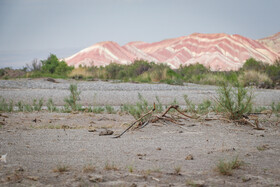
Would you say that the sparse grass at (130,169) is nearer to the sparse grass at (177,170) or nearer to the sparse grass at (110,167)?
the sparse grass at (110,167)

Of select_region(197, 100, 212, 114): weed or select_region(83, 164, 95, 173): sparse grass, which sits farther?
select_region(197, 100, 212, 114): weed

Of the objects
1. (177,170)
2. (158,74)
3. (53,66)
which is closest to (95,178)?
(177,170)

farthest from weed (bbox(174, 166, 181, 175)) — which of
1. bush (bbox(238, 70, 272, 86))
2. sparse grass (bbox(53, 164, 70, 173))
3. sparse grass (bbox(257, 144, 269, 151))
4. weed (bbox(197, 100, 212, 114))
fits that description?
bush (bbox(238, 70, 272, 86))

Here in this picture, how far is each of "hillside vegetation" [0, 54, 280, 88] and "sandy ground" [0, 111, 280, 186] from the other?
14353 mm

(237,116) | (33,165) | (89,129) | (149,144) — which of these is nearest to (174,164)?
(149,144)

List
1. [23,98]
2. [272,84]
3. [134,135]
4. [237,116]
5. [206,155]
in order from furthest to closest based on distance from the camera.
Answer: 1. [272,84]
2. [23,98]
3. [237,116]
4. [134,135]
5. [206,155]

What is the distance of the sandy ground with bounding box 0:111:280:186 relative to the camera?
2.79 meters

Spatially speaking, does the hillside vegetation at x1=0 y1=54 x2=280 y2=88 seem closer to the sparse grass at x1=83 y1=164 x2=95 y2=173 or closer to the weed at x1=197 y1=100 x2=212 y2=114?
the weed at x1=197 y1=100 x2=212 y2=114

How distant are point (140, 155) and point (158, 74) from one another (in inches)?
898

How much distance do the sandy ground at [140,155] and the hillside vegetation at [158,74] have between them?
1435 cm

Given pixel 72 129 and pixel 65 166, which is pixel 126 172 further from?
pixel 72 129

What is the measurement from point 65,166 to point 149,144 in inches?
58.7

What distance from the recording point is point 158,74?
26.3m

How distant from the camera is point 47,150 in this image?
3859 millimetres
